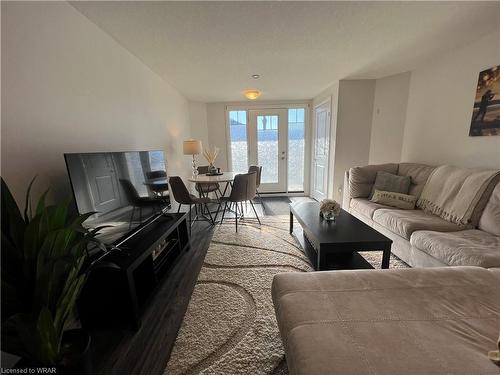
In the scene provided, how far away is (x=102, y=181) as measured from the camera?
142cm

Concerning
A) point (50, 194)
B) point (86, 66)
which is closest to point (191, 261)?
point (50, 194)

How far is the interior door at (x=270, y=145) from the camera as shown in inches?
187

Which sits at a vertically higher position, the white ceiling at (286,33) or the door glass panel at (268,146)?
the white ceiling at (286,33)

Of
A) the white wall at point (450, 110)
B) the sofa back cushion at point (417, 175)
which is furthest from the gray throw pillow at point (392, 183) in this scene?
the white wall at point (450, 110)

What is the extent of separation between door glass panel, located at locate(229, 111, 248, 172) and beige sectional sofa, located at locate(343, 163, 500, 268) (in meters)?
2.96

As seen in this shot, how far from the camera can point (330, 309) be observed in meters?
0.93

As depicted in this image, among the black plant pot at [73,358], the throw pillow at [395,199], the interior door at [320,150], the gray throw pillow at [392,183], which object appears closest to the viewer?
the black plant pot at [73,358]

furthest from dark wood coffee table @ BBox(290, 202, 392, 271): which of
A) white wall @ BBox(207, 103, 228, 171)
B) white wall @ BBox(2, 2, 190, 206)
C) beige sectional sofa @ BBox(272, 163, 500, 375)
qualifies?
white wall @ BBox(207, 103, 228, 171)

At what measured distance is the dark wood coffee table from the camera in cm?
164

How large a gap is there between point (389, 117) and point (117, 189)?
12.7 feet

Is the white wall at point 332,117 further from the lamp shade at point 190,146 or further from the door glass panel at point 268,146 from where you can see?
the lamp shade at point 190,146

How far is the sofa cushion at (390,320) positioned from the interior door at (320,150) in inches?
123

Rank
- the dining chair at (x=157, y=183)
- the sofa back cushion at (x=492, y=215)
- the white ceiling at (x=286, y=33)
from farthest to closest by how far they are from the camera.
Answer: the dining chair at (x=157, y=183)
the sofa back cushion at (x=492, y=215)
the white ceiling at (x=286, y=33)

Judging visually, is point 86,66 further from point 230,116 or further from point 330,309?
point 230,116
